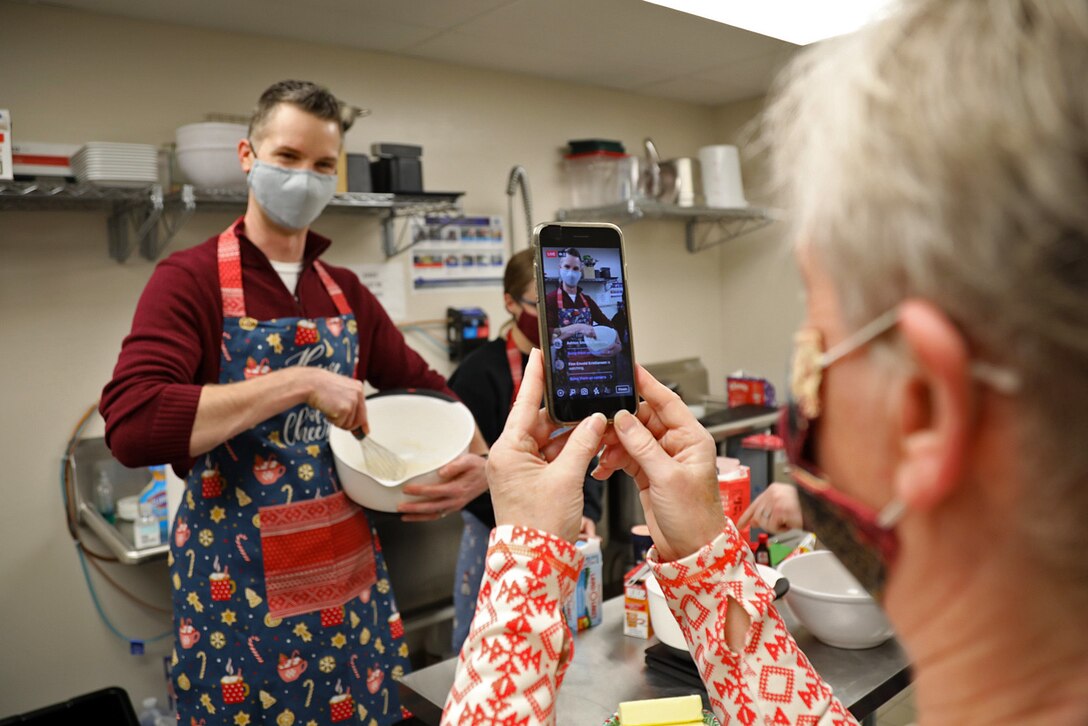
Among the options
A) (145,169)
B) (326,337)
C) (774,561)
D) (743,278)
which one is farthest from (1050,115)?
(743,278)

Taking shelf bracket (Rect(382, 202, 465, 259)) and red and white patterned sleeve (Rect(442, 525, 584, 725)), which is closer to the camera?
red and white patterned sleeve (Rect(442, 525, 584, 725))

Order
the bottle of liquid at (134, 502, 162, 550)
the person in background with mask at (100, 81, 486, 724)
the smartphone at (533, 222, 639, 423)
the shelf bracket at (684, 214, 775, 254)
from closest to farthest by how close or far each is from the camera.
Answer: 1. the smartphone at (533, 222, 639, 423)
2. the person in background with mask at (100, 81, 486, 724)
3. the bottle of liquid at (134, 502, 162, 550)
4. the shelf bracket at (684, 214, 775, 254)

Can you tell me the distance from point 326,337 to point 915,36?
1733 millimetres

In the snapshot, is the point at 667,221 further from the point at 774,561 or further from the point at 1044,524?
the point at 1044,524

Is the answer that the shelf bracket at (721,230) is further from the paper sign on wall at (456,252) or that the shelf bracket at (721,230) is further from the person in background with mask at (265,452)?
the person in background with mask at (265,452)

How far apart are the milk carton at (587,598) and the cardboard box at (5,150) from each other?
182cm

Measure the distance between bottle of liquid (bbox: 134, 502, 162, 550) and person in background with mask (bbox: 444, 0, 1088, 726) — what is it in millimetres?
2314

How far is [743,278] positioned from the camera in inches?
184

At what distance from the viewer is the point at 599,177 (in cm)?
385

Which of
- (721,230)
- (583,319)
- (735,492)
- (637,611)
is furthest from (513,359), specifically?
(721,230)

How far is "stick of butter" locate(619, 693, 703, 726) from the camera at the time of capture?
107cm

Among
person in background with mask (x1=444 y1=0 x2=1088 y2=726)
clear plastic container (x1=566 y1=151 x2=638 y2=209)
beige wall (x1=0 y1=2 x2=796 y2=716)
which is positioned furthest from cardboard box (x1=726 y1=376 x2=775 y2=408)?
Result: person in background with mask (x1=444 y1=0 x2=1088 y2=726)

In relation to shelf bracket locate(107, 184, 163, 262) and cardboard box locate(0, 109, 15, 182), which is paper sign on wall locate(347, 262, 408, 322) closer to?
shelf bracket locate(107, 184, 163, 262)

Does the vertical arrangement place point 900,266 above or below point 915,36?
below
